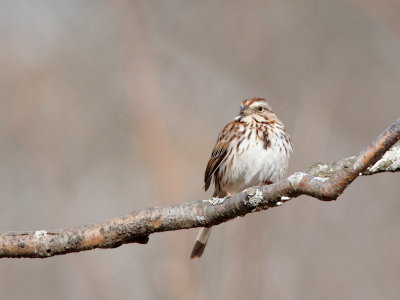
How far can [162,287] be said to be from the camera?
5.22 metres

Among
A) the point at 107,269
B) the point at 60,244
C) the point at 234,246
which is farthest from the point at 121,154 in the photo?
the point at 60,244

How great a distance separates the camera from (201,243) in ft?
16.9

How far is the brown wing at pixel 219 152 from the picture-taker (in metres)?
5.62

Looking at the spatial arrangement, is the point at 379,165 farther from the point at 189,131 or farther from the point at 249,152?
the point at 189,131

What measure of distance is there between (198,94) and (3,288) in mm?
2425

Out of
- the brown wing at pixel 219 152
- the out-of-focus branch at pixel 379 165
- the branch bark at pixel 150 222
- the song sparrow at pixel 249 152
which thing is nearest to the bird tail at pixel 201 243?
the song sparrow at pixel 249 152

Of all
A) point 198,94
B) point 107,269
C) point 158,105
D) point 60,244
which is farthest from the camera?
point 198,94

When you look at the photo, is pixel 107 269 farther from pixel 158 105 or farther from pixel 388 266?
pixel 388 266

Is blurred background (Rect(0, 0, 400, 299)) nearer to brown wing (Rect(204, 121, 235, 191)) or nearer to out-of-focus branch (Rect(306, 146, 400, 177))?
brown wing (Rect(204, 121, 235, 191))

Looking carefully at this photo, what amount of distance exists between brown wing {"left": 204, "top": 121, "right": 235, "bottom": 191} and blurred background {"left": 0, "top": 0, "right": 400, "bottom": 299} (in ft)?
0.83

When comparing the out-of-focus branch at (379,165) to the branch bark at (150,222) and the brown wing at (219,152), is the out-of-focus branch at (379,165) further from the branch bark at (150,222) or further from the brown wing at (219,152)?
the brown wing at (219,152)

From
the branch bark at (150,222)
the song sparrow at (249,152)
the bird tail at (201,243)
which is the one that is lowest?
the branch bark at (150,222)

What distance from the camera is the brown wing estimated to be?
18.4 feet

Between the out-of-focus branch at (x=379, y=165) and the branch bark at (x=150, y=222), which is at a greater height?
the out-of-focus branch at (x=379, y=165)
